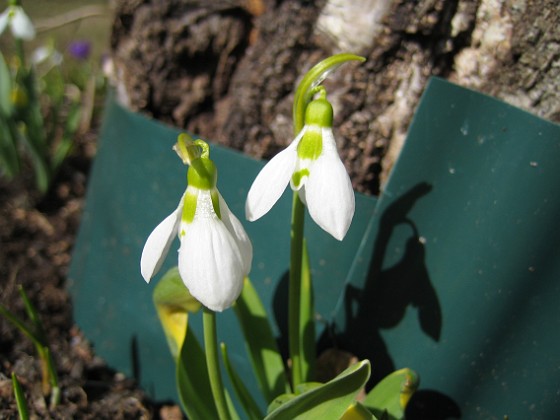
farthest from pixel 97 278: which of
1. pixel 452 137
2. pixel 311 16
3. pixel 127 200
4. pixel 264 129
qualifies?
pixel 452 137

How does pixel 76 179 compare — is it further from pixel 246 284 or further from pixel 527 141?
pixel 527 141

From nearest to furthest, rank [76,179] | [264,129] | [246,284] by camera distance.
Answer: [246,284], [264,129], [76,179]

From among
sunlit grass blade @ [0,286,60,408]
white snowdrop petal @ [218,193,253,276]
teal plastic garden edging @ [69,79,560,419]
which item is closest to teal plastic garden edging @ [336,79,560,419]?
teal plastic garden edging @ [69,79,560,419]

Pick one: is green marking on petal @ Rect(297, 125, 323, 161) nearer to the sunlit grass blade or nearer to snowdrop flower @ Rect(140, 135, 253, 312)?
snowdrop flower @ Rect(140, 135, 253, 312)

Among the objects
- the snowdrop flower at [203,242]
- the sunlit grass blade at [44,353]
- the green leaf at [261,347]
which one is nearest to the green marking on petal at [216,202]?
the snowdrop flower at [203,242]

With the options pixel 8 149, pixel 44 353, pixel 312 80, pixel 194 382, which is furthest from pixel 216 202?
pixel 8 149

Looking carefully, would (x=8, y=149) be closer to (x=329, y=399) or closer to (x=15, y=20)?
(x=15, y=20)

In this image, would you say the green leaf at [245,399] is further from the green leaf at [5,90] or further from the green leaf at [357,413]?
the green leaf at [5,90]
